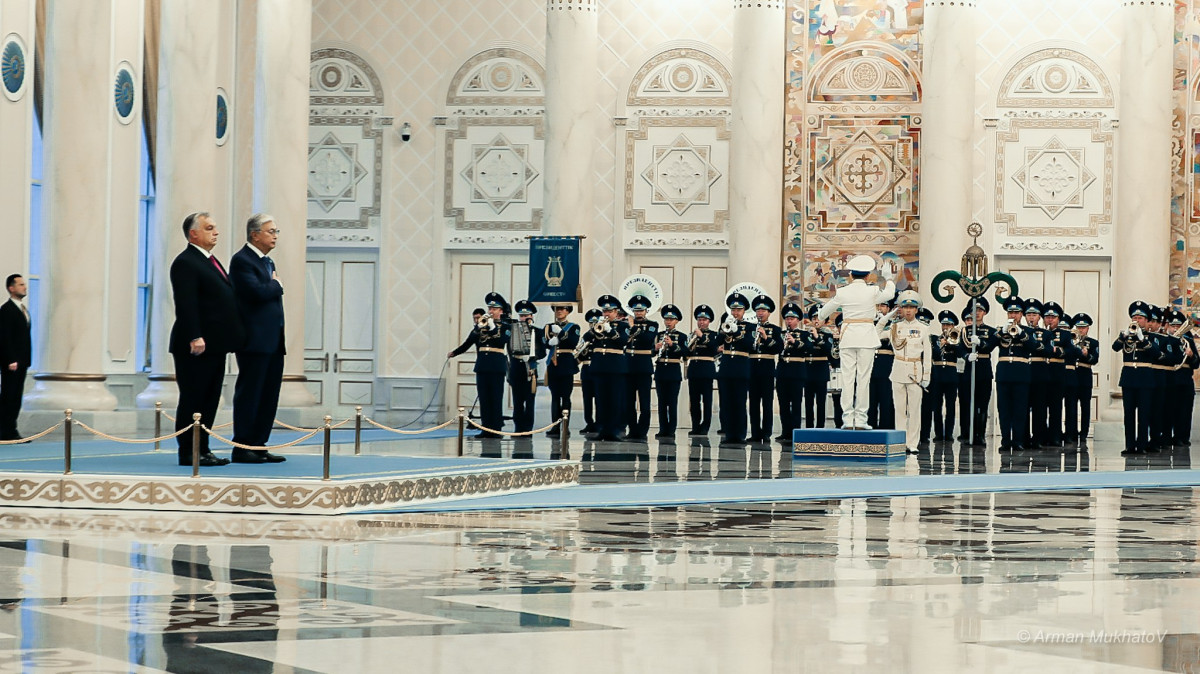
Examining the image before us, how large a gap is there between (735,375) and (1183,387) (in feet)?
18.7

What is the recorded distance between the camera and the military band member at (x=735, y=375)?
→ 18.6 metres

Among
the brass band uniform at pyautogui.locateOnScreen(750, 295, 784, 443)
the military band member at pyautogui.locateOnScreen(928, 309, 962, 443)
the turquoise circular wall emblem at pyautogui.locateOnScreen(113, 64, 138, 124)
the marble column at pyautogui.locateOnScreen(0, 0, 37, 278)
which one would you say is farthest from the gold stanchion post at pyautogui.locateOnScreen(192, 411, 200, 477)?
the military band member at pyautogui.locateOnScreen(928, 309, 962, 443)

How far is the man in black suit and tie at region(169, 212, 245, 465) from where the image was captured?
974 centimetres

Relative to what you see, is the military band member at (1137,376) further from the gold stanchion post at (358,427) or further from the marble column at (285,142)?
the marble column at (285,142)

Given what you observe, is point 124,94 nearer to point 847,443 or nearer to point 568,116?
point 568,116

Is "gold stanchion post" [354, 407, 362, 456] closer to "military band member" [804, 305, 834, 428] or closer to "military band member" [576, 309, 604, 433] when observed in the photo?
"military band member" [576, 309, 604, 433]

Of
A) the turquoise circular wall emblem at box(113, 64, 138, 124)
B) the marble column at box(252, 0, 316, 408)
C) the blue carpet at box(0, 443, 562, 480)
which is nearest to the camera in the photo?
the blue carpet at box(0, 443, 562, 480)

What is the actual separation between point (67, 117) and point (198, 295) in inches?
259

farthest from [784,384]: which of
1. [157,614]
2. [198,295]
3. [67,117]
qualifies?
[157,614]

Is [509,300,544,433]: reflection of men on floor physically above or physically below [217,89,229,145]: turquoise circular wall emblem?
below

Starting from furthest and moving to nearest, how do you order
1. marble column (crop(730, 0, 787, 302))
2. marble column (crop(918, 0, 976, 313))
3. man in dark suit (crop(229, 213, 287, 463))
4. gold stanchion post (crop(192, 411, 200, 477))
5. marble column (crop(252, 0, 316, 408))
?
1. marble column (crop(730, 0, 787, 302))
2. marble column (crop(918, 0, 976, 313))
3. marble column (crop(252, 0, 316, 408))
4. man in dark suit (crop(229, 213, 287, 463))
5. gold stanchion post (crop(192, 411, 200, 477))

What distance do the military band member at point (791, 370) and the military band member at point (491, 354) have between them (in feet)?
10.7

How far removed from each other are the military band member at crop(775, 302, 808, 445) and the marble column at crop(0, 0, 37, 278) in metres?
8.57

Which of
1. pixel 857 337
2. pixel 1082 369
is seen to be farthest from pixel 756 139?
pixel 857 337
